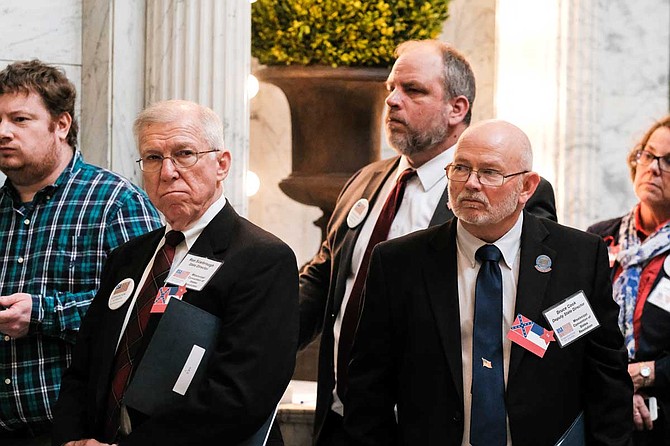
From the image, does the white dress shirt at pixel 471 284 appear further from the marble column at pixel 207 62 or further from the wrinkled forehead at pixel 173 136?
the marble column at pixel 207 62

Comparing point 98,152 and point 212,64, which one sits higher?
point 212,64

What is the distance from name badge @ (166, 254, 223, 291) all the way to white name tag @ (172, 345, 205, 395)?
0.53 ft

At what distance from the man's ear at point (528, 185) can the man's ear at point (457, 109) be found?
70 cm

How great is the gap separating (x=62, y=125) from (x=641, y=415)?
209 centimetres

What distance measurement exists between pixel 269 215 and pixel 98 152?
1941 millimetres

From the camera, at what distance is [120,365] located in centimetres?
342

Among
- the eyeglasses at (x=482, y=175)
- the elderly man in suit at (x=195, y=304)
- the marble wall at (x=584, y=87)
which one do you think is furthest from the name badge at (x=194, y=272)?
the marble wall at (x=584, y=87)

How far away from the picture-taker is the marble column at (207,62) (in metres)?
4.77

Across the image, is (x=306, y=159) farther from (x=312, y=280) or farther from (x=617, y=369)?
(x=617, y=369)

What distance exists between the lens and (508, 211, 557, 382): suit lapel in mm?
3357

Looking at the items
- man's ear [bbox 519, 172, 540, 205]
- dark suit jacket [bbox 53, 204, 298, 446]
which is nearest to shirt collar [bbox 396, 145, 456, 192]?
man's ear [bbox 519, 172, 540, 205]

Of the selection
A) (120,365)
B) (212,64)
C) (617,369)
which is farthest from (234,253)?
(212,64)

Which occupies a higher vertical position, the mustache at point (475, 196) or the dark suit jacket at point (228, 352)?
the mustache at point (475, 196)

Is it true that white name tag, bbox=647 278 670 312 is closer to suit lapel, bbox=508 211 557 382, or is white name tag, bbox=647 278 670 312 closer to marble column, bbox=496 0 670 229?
suit lapel, bbox=508 211 557 382
